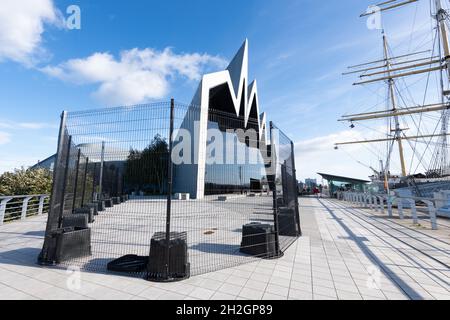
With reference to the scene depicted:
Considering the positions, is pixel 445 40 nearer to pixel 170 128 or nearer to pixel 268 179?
pixel 268 179

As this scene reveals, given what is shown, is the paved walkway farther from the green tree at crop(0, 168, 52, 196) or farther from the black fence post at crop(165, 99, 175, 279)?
the green tree at crop(0, 168, 52, 196)

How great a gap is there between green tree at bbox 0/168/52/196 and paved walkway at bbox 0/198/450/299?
27.0ft

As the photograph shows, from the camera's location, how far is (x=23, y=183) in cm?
1158

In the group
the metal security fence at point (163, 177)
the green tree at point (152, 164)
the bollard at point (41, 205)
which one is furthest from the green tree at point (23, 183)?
the green tree at point (152, 164)

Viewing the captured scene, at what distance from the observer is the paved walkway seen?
2.90 m

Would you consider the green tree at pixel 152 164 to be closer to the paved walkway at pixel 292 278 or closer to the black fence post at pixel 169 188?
the black fence post at pixel 169 188

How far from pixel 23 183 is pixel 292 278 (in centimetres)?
1475

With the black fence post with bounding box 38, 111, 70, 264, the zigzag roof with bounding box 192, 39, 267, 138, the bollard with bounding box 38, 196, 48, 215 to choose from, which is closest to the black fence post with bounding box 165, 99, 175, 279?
the black fence post with bounding box 38, 111, 70, 264

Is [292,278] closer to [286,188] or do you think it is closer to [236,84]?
[286,188]

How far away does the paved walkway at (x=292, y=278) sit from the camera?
114 inches
